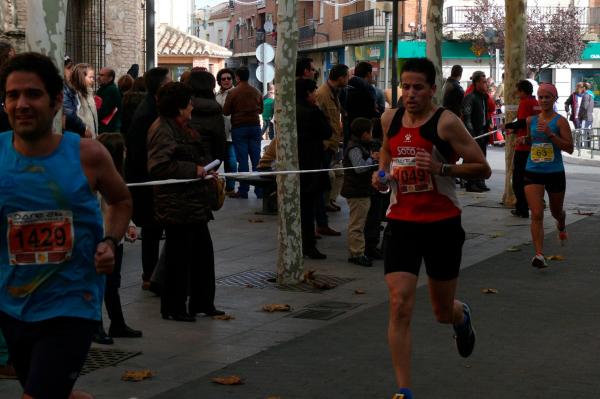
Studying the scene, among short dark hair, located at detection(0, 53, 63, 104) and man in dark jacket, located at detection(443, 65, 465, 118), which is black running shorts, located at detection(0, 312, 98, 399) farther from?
man in dark jacket, located at detection(443, 65, 465, 118)

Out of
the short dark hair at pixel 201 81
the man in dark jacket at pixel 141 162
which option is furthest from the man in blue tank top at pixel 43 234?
the short dark hair at pixel 201 81

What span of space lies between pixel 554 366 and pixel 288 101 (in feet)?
14.7

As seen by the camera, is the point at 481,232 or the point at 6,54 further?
the point at 481,232

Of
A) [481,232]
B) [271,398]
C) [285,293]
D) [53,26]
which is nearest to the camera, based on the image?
[271,398]

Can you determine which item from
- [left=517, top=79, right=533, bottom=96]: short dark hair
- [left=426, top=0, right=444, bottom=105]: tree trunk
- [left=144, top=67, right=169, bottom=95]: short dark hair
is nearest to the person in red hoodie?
[left=517, top=79, right=533, bottom=96]: short dark hair

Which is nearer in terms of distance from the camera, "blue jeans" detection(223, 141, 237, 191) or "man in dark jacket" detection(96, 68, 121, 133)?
"man in dark jacket" detection(96, 68, 121, 133)

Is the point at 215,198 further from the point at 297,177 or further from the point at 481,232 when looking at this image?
the point at 481,232

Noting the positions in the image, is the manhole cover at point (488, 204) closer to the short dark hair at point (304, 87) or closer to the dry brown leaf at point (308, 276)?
the short dark hair at point (304, 87)

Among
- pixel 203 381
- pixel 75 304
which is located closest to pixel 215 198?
pixel 203 381

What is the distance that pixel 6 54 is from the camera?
27.5ft

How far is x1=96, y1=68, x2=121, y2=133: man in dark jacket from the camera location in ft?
52.5

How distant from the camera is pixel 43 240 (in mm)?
4762

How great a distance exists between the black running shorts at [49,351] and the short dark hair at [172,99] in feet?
15.7

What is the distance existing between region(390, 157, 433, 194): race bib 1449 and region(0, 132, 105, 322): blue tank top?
8.90 feet
